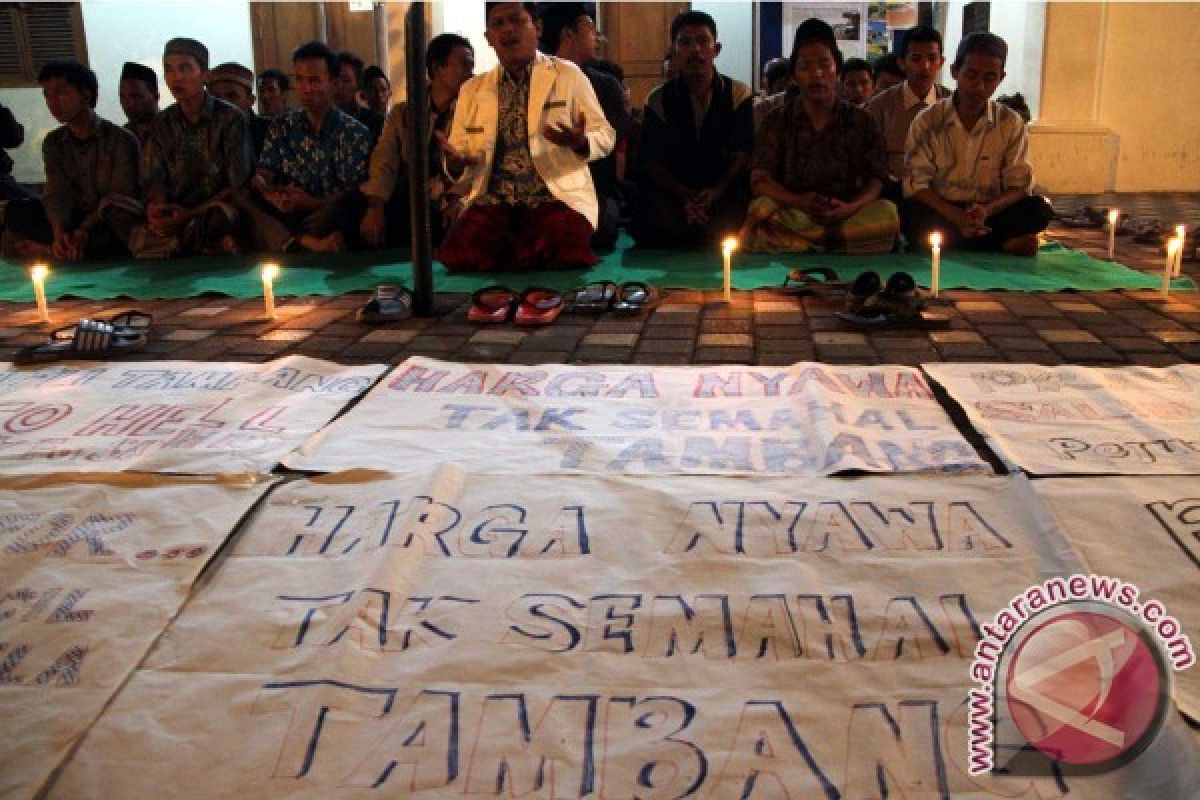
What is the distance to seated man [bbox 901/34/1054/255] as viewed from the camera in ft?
17.5

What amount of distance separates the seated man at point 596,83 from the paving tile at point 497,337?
2205mm

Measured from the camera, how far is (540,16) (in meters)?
6.91

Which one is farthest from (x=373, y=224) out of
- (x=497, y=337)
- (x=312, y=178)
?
(x=497, y=337)

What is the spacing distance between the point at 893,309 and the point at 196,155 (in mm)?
4161

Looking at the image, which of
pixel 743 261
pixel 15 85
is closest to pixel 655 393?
pixel 743 261

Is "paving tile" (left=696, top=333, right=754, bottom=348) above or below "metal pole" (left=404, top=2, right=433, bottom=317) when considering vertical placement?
below

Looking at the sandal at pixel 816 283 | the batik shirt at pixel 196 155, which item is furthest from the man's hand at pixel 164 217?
the sandal at pixel 816 283

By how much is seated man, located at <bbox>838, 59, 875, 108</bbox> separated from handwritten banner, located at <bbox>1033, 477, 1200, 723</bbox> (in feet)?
16.3

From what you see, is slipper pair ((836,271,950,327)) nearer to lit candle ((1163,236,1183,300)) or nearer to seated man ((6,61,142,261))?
lit candle ((1163,236,1183,300))

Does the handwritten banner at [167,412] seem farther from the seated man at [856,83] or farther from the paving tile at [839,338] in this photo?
the seated man at [856,83]

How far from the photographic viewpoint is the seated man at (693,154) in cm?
588

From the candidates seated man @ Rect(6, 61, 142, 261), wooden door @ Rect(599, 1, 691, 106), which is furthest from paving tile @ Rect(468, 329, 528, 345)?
wooden door @ Rect(599, 1, 691, 106)

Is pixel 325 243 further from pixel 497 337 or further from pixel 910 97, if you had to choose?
pixel 910 97

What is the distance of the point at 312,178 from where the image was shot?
5.97 meters
